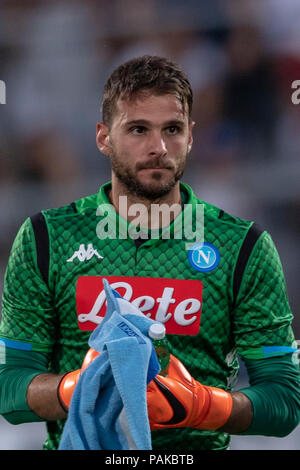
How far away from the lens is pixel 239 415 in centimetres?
135

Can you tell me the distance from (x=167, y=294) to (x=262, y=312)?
0.22m

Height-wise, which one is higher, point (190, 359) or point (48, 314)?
point (48, 314)

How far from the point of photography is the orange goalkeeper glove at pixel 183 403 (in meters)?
1.18

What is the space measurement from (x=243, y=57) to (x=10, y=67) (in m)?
0.82

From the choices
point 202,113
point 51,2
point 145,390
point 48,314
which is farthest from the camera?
point 51,2

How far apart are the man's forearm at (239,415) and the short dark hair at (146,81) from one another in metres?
0.67

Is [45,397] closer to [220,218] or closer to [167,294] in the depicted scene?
[167,294]

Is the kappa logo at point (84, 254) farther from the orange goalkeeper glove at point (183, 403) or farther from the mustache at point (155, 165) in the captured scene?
the orange goalkeeper glove at point (183, 403)

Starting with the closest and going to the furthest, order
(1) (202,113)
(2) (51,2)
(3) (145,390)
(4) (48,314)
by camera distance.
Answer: (3) (145,390) < (4) (48,314) < (1) (202,113) < (2) (51,2)

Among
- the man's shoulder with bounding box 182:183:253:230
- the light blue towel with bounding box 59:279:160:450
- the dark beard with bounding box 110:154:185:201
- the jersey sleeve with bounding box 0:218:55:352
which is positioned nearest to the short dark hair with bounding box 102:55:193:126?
the dark beard with bounding box 110:154:185:201

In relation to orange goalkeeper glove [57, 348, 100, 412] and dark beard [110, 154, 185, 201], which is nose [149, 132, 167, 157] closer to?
dark beard [110, 154, 185, 201]
